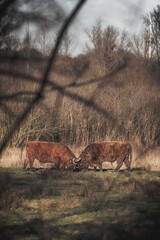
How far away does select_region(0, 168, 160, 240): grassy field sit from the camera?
4811mm

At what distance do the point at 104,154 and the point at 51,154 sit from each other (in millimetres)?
1725

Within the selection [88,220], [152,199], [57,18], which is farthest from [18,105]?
[152,199]

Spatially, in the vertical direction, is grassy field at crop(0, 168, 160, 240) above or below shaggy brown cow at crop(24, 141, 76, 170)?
below

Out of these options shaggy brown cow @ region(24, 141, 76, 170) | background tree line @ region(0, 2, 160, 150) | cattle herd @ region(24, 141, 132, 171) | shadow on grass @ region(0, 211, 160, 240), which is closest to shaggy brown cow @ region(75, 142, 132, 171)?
cattle herd @ region(24, 141, 132, 171)

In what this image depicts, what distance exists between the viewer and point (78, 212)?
7395 mm

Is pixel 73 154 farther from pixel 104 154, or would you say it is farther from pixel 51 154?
pixel 104 154

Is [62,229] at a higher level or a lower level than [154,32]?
lower

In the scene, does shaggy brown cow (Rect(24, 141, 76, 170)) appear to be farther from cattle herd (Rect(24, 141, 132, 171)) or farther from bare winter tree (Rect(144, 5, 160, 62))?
bare winter tree (Rect(144, 5, 160, 62))

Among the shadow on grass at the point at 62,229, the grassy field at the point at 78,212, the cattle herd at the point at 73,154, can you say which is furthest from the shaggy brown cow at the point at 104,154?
the shadow on grass at the point at 62,229

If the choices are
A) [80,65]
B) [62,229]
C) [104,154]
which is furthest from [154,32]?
[104,154]

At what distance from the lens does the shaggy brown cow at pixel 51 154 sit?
53.3ft

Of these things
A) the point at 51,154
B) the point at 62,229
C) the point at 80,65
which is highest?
the point at 51,154

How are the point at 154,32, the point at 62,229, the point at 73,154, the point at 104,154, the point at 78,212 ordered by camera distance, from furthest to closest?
the point at 104,154, the point at 73,154, the point at 78,212, the point at 62,229, the point at 154,32

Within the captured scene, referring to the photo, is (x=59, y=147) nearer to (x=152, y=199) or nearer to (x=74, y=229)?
(x=152, y=199)
